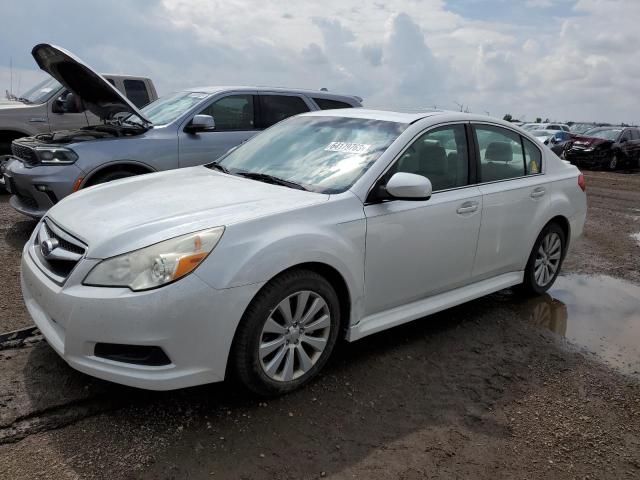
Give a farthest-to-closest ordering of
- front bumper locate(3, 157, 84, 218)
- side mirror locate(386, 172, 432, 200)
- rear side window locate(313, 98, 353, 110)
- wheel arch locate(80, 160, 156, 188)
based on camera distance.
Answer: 1. rear side window locate(313, 98, 353, 110)
2. wheel arch locate(80, 160, 156, 188)
3. front bumper locate(3, 157, 84, 218)
4. side mirror locate(386, 172, 432, 200)

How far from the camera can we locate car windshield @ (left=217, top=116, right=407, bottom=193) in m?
3.56

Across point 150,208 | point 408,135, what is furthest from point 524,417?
point 150,208

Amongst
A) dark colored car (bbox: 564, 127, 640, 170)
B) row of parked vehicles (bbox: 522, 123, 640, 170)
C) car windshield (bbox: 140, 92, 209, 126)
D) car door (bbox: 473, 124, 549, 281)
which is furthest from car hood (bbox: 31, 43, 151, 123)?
dark colored car (bbox: 564, 127, 640, 170)

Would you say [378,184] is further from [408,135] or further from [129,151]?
[129,151]

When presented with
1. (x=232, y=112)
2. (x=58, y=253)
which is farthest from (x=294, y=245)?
(x=232, y=112)

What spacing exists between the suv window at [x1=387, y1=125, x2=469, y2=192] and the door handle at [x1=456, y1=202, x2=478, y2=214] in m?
0.16

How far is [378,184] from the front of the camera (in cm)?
346

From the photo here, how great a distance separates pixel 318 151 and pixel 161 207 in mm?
1222

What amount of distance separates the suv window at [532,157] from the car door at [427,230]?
0.88m

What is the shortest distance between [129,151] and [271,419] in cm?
399

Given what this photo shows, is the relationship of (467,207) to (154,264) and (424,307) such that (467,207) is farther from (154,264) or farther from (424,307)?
(154,264)

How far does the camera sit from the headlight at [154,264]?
2.64m

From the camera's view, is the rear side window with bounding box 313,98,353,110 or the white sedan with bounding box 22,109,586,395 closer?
the white sedan with bounding box 22,109,586,395

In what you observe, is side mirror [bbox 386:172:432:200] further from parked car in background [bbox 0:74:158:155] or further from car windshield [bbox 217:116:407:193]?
parked car in background [bbox 0:74:158:155]
